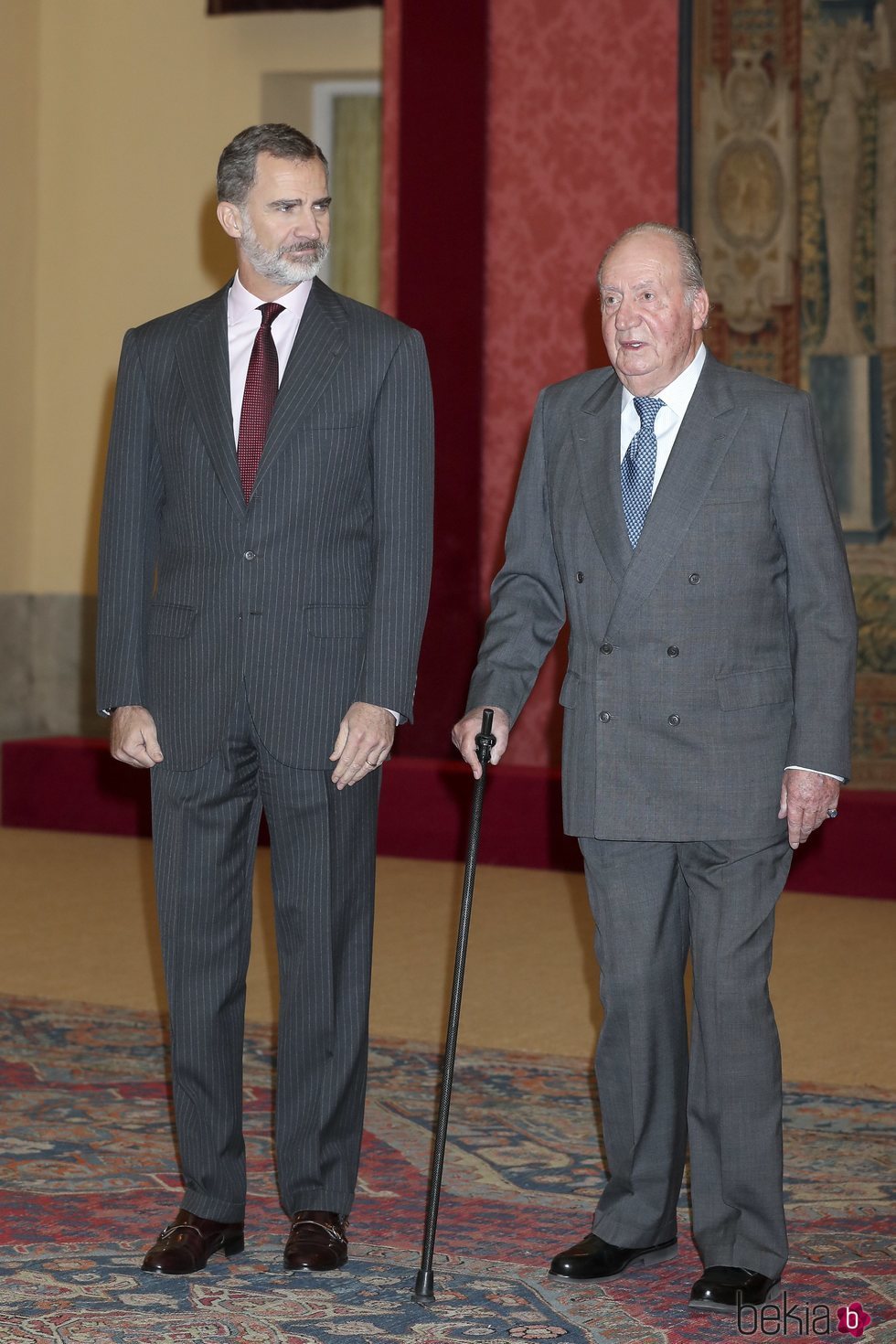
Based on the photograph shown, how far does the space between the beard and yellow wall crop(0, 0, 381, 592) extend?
251 inches

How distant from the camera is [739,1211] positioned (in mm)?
2773

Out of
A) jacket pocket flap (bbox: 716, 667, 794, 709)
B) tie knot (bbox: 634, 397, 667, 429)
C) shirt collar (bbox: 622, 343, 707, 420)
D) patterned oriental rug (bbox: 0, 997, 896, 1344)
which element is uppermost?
shirt collar (bbox: 622, 343, 707, 420)

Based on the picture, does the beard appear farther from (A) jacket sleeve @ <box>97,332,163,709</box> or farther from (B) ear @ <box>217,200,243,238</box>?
(A) jacket sleeve @ <box>97,332,163,709</box>

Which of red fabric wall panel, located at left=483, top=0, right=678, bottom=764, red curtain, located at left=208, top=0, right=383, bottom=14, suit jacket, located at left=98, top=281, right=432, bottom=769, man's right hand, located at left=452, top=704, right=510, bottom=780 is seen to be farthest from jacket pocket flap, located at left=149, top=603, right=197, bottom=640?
red curtain, located at left=208, top=0, right=383, bottom=14

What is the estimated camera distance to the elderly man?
271 centimetres

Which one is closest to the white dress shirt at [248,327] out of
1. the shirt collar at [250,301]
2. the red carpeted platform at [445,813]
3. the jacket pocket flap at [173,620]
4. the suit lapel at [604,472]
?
the shirt collar at [250,301]

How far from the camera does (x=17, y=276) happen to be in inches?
367

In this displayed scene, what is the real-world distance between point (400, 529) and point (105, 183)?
7.01 meters

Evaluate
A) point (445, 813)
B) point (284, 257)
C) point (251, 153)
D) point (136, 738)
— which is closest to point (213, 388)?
point (284, 257)

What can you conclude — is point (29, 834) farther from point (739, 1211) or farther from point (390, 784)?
point (739, 1211)

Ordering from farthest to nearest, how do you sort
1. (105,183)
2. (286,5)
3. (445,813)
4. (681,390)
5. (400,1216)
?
1. (105,183)
2. (286,5)
3. (445,813)
4. (400,1216)
5. (681,390)

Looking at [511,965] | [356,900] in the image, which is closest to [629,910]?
[356,900]

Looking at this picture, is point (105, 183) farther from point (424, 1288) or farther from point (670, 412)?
point (424, 1288)

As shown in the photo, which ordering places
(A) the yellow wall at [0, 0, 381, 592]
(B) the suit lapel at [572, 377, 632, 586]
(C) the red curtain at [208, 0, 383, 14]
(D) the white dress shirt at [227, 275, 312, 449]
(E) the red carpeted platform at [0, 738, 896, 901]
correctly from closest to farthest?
(B) the suit lapel at [572, 377, 632, 586] → (D) the white dress shirt at [227, 275, 312, 449] → (E) the red carpeted platform at [0, 738, 896, 901] → (C) the red curtain at [208, 0, 383, 14] → (A) the yellow wall at [0, 0, 381, 592]
